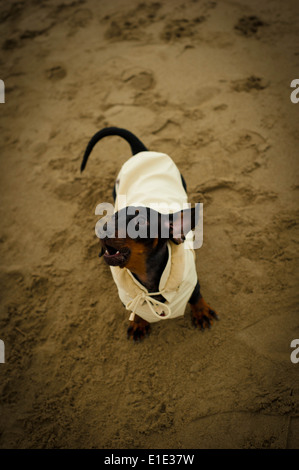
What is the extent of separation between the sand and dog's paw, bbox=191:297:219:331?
7cm

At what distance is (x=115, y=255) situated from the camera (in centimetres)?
135

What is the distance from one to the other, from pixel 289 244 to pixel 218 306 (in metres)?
0.84

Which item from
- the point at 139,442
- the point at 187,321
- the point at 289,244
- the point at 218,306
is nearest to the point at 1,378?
the point at 139,442

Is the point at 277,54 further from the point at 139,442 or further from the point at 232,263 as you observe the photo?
the point at 139,442

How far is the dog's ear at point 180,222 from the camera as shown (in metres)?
1.46

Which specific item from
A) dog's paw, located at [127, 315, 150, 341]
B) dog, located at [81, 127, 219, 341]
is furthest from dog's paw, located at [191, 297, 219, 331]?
dog's paw, located at [127, 315, 150, 341]

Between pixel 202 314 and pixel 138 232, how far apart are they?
114 centimetres

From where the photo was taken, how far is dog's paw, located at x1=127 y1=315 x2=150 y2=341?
2266mm

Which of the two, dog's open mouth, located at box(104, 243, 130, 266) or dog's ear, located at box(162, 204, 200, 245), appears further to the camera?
dog's ear, located at box(162, 204, 200, 245)

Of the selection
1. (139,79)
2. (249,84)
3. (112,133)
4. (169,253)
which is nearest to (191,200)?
(112,133)

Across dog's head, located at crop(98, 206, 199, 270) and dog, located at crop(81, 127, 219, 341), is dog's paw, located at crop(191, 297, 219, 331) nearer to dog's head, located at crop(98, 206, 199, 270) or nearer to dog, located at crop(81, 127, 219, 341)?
dog, located at crop(81, 127, 219, 341)

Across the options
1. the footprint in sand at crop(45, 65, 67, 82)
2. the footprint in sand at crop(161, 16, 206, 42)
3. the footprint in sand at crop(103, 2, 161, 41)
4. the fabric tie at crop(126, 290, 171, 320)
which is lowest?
the fabric tie at crop(126, 290, 171, 320)

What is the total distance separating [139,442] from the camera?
192 cm
